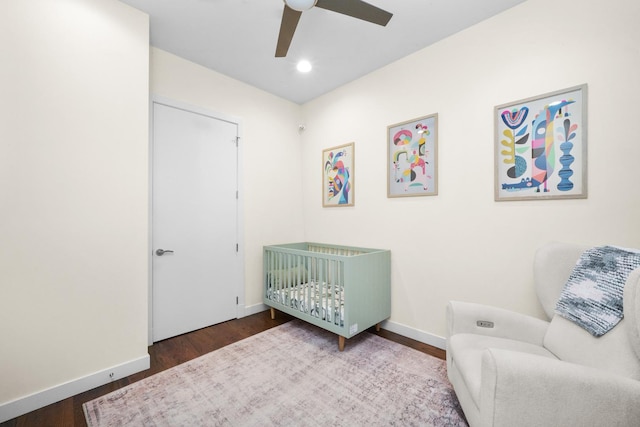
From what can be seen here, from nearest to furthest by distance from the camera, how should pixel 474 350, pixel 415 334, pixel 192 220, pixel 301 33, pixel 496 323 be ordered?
1. pixel 474 350
2. pixel 496 323
3. pixel 301 33
4. pixel 415 334
5. pixel 192 220

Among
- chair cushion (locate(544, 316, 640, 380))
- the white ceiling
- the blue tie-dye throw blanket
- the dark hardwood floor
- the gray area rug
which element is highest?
the white ceiling

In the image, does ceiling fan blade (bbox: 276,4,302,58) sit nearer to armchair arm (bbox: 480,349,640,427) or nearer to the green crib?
the green crib

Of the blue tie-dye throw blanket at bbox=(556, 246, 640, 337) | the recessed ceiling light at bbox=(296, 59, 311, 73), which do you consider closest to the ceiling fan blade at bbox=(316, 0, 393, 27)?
the recessed ceiling light at bbox=(296, 59, 311, 73)

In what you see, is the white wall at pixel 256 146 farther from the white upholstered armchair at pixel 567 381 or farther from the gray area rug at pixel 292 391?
the white upholstered armchair at pixel 567 381

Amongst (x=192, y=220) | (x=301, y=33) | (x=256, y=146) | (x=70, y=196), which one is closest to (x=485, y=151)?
(x=301, y=33)

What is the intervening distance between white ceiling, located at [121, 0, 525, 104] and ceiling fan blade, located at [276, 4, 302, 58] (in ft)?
0.93

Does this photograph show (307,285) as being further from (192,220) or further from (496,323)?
(496,323)

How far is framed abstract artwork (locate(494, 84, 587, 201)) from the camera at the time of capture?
1.75m

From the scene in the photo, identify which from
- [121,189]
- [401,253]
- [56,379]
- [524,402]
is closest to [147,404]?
[56,379]

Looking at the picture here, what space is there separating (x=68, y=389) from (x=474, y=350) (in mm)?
2552

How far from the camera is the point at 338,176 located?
3.19m

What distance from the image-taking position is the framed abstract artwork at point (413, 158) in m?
2.42

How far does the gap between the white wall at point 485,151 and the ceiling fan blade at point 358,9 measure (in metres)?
0.93

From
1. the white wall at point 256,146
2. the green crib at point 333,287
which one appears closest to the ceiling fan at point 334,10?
the white wall at point 256,146
